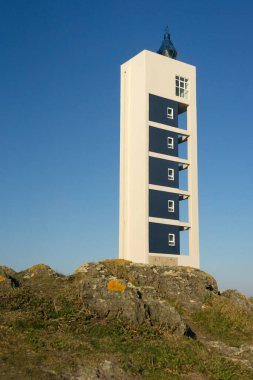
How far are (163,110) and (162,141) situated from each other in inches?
164

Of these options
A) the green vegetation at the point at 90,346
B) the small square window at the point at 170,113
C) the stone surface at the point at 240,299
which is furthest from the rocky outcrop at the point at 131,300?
the small square window at the point at 170,113

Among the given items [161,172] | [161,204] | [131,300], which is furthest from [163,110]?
[131,300]

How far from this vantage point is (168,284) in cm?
2847

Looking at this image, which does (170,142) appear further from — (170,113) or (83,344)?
(83,344)

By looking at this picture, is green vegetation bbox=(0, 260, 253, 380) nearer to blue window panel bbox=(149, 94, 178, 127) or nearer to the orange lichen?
the orange lichen

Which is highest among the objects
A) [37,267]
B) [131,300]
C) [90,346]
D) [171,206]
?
[171,206]

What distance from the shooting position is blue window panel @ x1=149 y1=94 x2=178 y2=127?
5228 centimetres

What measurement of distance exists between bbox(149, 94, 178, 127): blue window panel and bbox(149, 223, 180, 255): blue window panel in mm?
13012

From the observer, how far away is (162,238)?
49656mm

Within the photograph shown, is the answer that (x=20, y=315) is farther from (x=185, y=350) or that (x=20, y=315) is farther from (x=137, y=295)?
(x=185, y=350)

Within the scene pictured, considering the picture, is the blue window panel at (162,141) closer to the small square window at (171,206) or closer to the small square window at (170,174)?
the small square window at (170,174)

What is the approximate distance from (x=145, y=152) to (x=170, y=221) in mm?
8751

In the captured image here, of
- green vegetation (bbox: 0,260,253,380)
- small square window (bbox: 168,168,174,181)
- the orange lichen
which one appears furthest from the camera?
small square window (bbox: 168,168,174,181)

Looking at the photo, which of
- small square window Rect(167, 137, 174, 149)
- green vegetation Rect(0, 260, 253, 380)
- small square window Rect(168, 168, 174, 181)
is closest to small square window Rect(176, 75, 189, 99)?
small square window Rect(167, 137, 174, 149)
